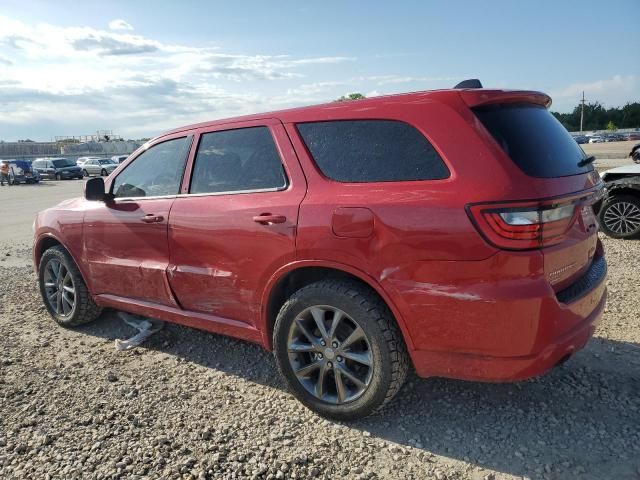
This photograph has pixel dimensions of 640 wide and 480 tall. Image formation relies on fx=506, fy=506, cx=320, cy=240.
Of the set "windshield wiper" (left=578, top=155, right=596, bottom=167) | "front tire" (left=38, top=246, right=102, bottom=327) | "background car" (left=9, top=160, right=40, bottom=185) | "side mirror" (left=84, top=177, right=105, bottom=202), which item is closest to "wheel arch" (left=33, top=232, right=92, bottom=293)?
"front tire" (left=38, top=246, right=102, bottom=327)

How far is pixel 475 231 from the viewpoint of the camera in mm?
2363

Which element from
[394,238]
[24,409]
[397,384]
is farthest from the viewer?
[24,409]

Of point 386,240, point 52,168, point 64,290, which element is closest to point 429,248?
point 386,240

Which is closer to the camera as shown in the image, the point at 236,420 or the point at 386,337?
the point at 386,337

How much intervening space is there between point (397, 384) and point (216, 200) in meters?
1.65

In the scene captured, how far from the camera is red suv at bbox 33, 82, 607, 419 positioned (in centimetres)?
239

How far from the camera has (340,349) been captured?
2.88 m

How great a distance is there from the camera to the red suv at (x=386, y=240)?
7.84 ft

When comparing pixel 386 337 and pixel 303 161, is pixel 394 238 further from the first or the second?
pixel 303 161

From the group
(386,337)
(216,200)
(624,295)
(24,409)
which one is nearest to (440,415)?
(386,337)

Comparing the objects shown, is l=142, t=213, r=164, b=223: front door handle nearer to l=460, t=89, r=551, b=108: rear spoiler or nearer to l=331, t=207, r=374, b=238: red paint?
l=331, t=207, r=374, b=238: red paint

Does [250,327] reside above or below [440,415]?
above

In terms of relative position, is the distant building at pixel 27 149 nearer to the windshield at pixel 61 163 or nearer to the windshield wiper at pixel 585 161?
the windshield at pixel 61 163

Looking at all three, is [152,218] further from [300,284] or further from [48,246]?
[48,246]
